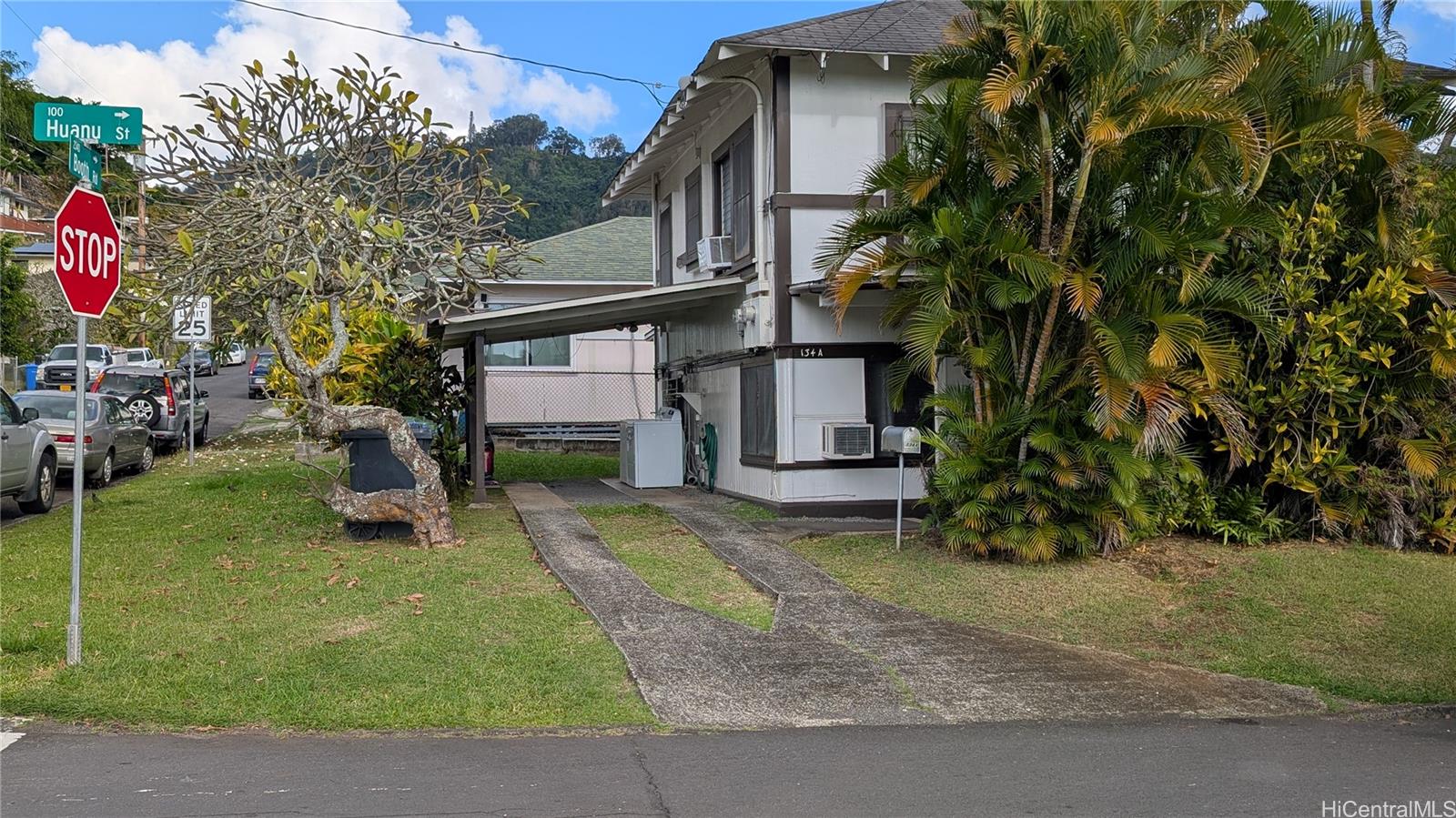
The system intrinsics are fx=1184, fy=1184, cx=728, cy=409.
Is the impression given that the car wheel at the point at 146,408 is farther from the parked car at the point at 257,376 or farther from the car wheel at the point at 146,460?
the parked car at the point at 257,376

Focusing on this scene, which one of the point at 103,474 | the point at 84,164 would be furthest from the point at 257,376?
the point at 84,164

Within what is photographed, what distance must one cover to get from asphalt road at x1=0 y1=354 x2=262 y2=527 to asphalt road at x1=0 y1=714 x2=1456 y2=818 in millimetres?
9636

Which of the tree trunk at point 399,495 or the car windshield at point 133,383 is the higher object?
the car windshield at point 133,383

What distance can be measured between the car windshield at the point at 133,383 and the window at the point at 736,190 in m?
13.1

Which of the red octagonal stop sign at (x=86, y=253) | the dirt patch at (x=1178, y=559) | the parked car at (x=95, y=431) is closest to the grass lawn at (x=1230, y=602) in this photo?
the dirt patch at (x=1178, y=559)

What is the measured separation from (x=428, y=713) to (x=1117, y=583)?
6.20 metres

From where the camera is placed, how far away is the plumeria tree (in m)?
11.2

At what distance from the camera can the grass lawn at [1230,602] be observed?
8.09 m

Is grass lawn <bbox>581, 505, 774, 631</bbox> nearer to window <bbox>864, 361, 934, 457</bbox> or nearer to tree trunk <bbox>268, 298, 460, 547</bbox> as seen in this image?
tree trunk <bbox>268, 298, 460, 547</bbox>

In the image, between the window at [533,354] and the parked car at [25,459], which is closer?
the parked car at [25,459]

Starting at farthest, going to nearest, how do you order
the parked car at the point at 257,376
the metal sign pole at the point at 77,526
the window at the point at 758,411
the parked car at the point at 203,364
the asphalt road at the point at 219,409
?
the parked car at the point at 257,376
the parked car at the point at 203,364
the asphalt road at the point at 219,409
the window at the point at 758,411
the metal sign pole at the point at 77,526

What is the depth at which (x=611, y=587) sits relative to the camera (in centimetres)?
972

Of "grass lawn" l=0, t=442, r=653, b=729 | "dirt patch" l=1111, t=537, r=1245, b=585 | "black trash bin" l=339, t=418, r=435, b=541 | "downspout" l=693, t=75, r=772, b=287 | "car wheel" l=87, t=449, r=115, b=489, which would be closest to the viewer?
"grass lawn" l=0, t=442, r=653, b=729

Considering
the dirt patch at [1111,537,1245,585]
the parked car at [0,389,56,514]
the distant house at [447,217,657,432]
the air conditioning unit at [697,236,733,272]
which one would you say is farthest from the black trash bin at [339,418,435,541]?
the distant house at [447,217,657,432]
